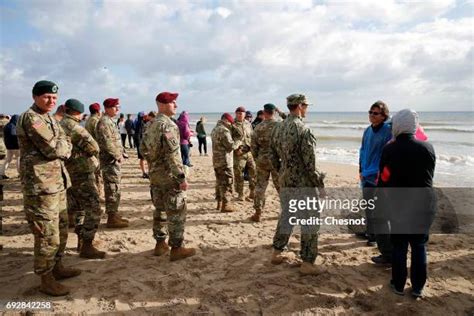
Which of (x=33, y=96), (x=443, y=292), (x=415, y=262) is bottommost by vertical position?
(x=443, y=292)

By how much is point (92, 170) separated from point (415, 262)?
4353 mm

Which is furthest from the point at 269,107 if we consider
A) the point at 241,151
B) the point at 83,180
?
the point at 83,180

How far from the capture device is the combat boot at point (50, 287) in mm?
3523

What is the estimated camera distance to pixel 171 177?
4273 millimetres

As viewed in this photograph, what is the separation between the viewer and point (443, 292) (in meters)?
3.60

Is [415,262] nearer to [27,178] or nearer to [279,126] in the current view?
[279,126]

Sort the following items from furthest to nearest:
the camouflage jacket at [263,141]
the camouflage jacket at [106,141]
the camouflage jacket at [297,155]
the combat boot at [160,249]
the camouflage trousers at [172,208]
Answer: the camouflage jacket at [263,141] → the camouflage jacket at [106,141] → the combat boot at [160,249] → the camouflage trousers at [172,208] → the camouflage jacket at [297,155]

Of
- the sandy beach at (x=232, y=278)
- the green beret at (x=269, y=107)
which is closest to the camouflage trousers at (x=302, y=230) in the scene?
the sandy beach at (x=232, y=278)

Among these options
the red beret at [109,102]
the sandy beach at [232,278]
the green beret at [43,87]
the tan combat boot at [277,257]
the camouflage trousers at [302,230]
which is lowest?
the sandy beach at [232,278]

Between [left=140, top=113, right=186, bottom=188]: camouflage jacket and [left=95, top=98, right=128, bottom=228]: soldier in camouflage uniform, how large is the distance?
1527mm

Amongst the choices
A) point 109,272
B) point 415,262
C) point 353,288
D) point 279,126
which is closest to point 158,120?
point 279,126

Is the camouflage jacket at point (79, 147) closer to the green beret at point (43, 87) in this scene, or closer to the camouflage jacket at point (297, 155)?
the green beret at point (43, 87)

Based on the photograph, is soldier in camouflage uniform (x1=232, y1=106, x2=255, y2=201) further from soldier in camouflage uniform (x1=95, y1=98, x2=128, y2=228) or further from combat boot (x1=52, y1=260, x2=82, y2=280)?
combat boot (x1=52, y1=260, x2=82, y2=280)

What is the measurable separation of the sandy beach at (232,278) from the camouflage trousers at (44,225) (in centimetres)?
47
